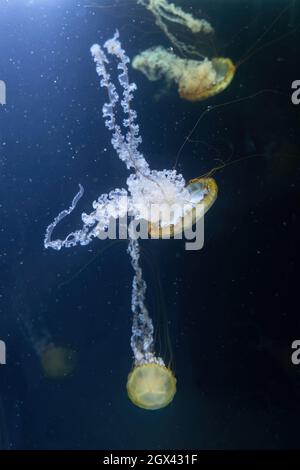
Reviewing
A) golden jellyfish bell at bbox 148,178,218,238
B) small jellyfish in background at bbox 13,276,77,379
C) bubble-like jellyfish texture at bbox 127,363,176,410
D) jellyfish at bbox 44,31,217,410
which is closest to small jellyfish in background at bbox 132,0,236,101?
jellyfish at bbox 44,31,217,410

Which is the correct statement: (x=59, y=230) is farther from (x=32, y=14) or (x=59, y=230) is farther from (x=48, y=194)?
(x=32, y=14)

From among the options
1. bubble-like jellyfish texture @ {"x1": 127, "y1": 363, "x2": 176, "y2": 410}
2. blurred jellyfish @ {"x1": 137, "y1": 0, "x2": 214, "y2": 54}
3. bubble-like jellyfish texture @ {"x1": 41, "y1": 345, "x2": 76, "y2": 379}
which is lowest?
bubble-like jellyfish texture @ {"x1": 127, "y1": 363, "x2": 176, "y2": 410}

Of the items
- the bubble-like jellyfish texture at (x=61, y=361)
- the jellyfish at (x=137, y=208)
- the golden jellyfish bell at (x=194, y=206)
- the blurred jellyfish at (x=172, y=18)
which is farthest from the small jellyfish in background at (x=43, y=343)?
the blurred jellyfish at (x=172, y=18)

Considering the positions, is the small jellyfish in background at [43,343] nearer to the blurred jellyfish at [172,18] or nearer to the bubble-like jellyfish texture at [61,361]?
the bubble-like jellyfish texture at [61,361]

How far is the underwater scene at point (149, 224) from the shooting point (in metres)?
2.10

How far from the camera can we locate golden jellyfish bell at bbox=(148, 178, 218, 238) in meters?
2.14

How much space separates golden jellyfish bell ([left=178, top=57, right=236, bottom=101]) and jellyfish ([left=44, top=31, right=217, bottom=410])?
0.25 meters

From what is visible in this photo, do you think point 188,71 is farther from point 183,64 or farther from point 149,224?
point 149,224

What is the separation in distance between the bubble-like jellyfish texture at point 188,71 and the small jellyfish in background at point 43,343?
1.20 m

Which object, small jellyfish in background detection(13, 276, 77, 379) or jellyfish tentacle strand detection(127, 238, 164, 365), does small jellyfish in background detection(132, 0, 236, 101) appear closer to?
jellyfish tentacle strand detection(127, 238, 164, 365)

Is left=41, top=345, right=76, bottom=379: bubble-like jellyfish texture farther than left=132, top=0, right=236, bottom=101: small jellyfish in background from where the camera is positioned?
Yes

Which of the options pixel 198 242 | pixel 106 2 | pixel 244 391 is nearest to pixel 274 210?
pixel 198 242

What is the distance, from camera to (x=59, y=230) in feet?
7.13

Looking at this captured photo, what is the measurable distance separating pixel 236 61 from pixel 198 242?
34.4 inches
